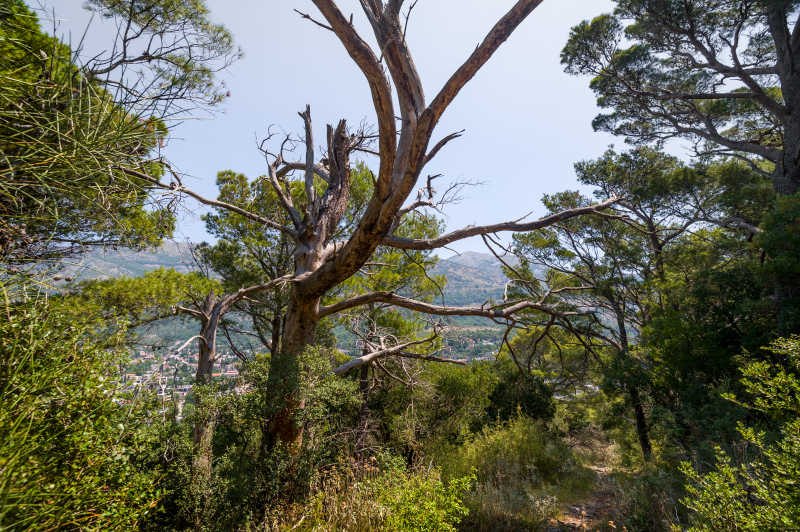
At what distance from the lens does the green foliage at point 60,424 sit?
1.12 meters

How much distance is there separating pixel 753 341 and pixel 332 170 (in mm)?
7661

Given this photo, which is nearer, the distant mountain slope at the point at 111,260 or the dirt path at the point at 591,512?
the distant mountain slope at the point at 111,260

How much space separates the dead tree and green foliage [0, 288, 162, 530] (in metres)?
1.10

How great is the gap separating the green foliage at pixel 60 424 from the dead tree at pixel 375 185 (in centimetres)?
110

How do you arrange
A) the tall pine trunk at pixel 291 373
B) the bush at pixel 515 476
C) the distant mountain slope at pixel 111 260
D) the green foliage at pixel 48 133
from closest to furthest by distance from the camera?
the green foliage at pixel 48 133
the distant mountain slope at pixel 111 260
the tall pine trunk at pixel 291 373
the bush at pixel 515 476

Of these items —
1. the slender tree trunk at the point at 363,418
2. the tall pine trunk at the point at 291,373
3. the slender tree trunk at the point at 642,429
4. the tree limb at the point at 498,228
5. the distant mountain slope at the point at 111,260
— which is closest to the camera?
the distant mountain slope at the point at 111,260

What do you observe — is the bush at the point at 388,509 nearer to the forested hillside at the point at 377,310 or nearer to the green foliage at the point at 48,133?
the forested hillside at the point at 377,310

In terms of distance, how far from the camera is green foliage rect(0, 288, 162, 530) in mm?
1118

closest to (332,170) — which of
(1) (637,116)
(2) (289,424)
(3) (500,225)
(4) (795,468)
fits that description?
(3) (500,225)

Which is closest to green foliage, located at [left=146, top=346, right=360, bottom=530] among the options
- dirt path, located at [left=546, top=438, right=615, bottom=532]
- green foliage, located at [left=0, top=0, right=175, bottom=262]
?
green foliage, located at [left=0, top=0, right=175, bottom=262]

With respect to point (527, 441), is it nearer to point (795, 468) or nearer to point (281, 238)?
point (795, 468)

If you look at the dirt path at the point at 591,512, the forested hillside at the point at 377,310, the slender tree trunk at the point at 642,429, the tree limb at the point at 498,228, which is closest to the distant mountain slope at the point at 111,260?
the forested hillside at the point at 377,310

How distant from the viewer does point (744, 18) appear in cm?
678

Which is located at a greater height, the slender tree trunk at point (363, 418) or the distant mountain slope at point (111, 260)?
the distant mountain slope at point (111, 260)
